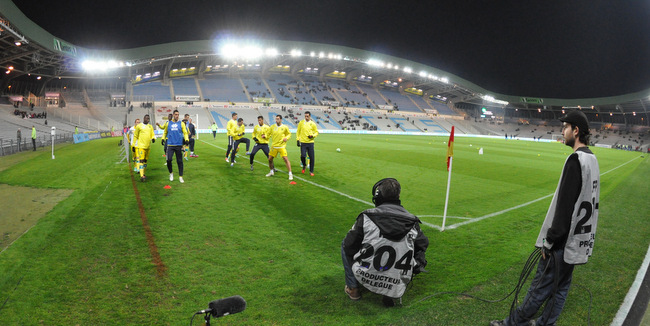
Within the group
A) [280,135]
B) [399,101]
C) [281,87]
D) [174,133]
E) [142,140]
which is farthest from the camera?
[399,101]

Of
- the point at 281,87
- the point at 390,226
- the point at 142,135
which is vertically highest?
the point at 281,87

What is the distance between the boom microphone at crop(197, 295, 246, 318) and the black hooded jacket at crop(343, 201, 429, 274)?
5.15 feet

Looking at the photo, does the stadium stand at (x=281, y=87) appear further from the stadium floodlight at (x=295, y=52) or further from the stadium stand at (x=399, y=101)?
the stadium stand at (x=399, y=101)

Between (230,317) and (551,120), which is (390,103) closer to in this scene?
(551,120)

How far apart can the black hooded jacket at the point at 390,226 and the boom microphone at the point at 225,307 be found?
1569 millimetres

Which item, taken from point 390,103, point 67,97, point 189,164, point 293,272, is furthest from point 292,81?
point 293,272

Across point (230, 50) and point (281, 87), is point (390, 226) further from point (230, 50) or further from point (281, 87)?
point (281, 87)

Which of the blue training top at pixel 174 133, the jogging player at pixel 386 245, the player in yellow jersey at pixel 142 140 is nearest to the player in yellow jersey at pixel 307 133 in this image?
the blue training top at pixel 174 133

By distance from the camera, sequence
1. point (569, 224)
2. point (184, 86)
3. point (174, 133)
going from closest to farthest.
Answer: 1. point (569, 224)
2. point (174, 133)
3. point (184, 86)

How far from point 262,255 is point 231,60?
216 feet

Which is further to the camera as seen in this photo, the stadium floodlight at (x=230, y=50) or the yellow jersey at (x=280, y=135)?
the stadium floodlight at (x=230, y=50)

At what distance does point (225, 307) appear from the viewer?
217 cm

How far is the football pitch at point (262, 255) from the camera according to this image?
138 inches

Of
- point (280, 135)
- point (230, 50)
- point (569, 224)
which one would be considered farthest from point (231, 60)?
point (569, 224)
